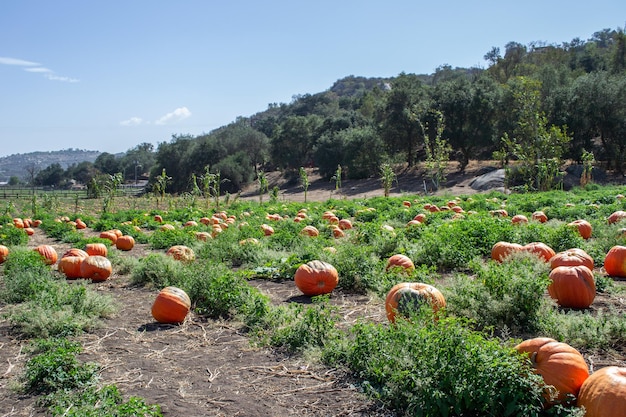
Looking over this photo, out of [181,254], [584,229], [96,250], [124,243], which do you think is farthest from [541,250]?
[124,243]

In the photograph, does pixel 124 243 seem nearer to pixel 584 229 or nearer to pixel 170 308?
pixel 170 308

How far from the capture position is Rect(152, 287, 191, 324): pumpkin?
6.40 m

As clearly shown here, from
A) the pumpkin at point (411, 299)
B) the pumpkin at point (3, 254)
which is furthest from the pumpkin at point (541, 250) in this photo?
the pumpkin at point (3, 254)

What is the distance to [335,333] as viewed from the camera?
5281mm

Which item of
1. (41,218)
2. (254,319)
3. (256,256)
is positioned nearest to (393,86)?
(41,218)

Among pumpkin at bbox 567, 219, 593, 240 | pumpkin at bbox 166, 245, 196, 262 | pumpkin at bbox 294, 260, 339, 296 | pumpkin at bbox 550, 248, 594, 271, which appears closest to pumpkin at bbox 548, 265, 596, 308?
pumpkin at bbox 550, 248, 594, 271

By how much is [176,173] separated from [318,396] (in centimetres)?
6558

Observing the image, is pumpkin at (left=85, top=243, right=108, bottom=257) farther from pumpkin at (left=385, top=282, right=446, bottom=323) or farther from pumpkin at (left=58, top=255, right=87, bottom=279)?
pumpkin at (left=385, top=282, right=446, bottom=323)

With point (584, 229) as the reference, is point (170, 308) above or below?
above

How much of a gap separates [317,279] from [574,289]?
3.12m

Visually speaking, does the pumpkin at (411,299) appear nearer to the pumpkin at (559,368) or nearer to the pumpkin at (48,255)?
the pumpkin at (559,368)

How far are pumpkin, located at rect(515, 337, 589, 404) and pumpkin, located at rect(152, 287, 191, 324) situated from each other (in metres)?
4.02

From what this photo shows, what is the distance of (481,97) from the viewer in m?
41.9

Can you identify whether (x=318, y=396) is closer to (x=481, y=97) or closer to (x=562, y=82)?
(x=481, y=97)
